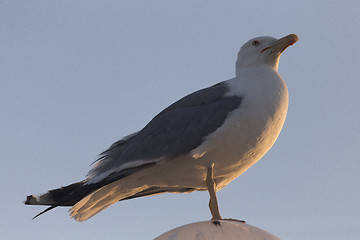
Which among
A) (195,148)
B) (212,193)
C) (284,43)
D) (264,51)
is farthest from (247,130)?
(284,43)

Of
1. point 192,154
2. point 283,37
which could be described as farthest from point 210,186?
point 283,37

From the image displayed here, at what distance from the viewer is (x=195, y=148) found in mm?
5062

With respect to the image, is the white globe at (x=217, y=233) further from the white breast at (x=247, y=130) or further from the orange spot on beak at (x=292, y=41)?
the orange spot on beak at (x=292, y=41)

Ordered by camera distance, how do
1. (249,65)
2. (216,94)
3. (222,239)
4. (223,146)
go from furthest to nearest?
(249,65), (216,94), (223,146), (222,239)

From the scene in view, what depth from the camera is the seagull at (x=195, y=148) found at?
16.5 ft

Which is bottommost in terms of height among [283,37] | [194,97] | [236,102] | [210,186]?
[210,186]

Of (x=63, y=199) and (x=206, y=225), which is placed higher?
(x=63, y=199)

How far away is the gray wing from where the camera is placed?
5.16 metres

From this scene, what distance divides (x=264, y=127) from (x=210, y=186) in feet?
2.78

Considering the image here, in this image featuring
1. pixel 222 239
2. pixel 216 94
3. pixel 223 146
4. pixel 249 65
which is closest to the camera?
pixel 222 239

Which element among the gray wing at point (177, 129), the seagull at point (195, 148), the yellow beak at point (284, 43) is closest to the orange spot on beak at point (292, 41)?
the yellow beak at point (284, 43)

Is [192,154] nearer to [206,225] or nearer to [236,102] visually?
[236,102]

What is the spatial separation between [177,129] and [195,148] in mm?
401

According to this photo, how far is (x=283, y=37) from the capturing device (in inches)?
241
